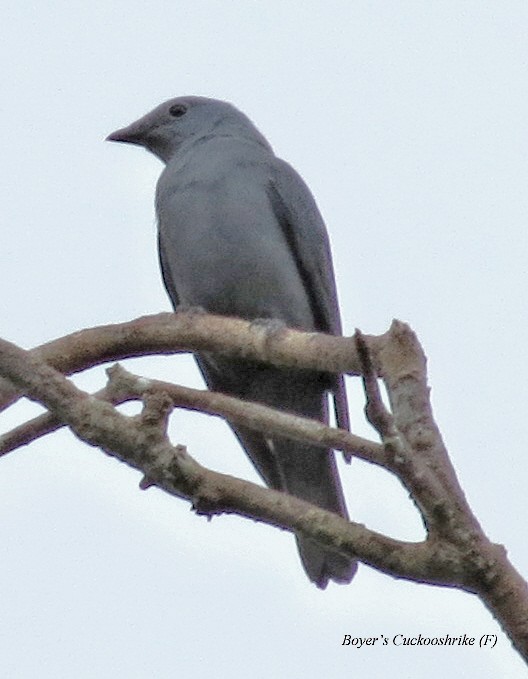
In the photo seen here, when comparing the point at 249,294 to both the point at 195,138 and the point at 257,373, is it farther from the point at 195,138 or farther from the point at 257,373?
the point at 195,138

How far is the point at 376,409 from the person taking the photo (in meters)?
3.43

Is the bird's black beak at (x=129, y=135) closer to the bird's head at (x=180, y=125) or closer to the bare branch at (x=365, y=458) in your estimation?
the bird's head at (x=180, y=125)

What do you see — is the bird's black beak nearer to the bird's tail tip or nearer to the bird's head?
the bird's head

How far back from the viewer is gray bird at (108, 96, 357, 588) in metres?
6.29

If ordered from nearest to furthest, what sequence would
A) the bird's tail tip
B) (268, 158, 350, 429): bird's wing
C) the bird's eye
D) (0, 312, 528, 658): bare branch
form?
(0, 312, 528, 658): bare branch
the bird's tail tip
(268, 158, 350, 429): bird's wing
the bird's eye

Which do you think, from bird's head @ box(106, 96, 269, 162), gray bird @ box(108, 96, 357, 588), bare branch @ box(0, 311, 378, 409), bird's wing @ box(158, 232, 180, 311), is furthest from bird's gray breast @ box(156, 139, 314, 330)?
bare branch @ box(0, 311, 378, 409)

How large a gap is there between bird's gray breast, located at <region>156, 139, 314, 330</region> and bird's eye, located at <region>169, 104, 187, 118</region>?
1.01 metres

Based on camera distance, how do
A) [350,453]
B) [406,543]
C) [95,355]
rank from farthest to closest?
[95,355] → [350,453] → [406,543]

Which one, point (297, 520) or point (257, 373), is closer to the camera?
point (297, 520)

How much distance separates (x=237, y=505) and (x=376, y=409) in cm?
45

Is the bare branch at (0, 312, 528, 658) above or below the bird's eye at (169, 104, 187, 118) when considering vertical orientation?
below

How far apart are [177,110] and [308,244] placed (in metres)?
1.50

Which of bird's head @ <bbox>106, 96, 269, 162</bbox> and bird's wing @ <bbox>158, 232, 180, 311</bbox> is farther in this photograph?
bird's head @ <bbox>106, 96, 269, 162</bbox>

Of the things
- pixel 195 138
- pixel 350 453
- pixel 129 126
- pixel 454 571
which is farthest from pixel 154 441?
pixel 129 126
